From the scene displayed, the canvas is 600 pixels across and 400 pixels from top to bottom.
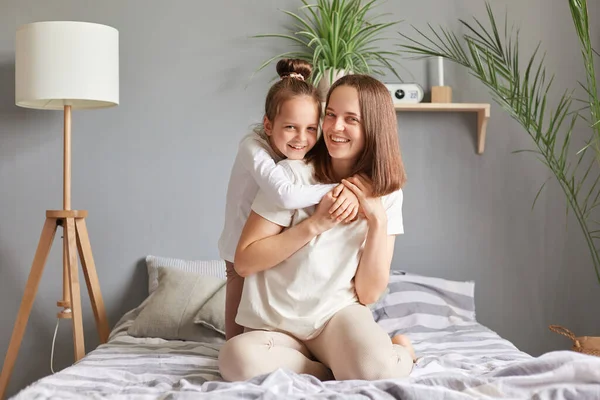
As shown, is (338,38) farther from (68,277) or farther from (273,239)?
(68,277)

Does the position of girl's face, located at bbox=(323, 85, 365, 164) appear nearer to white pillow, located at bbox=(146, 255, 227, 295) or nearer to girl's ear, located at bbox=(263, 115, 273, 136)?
girl's ear, located at bbox=(263, 115, 273, 136)

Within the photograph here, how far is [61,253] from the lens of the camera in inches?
122

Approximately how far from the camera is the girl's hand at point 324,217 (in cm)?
188

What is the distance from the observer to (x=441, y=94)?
3076mm

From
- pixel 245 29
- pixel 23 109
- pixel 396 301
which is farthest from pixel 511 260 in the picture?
pixel 23 109

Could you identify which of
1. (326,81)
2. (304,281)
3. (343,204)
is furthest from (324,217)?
(326,81)

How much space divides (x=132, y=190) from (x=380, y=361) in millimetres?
1719

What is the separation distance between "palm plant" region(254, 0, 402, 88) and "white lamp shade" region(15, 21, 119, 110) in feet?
2.16

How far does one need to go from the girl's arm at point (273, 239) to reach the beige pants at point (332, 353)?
7.3 inches

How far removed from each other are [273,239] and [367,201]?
27 cm

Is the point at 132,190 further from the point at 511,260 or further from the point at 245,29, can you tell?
the point at 511,260

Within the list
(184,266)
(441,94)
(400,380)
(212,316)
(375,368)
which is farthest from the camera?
(441,94)

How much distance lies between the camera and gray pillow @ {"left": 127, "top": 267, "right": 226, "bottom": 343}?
251 centimetres

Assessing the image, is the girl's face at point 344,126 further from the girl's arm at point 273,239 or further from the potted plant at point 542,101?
the potted plant at point 542,101
